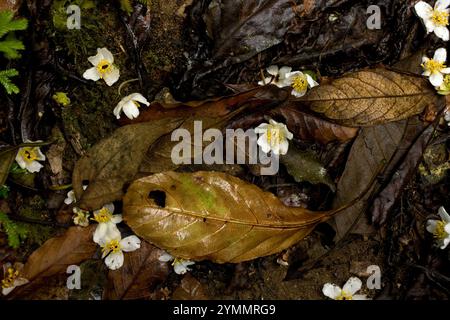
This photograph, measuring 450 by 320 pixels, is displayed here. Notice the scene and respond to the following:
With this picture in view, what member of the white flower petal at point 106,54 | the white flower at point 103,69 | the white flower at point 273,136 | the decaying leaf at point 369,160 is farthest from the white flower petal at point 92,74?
the decaying leaf at point 369,160

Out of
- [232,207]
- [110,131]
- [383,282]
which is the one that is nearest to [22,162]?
[110,131]

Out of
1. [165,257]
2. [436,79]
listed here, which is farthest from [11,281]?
[436,79]

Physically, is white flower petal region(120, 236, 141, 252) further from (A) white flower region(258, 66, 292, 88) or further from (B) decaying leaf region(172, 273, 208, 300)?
(A) white flower region(258, 66, 292, 88)

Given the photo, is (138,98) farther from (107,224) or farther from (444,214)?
(444,214)

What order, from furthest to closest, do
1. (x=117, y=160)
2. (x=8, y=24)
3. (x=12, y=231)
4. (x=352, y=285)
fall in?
(x=352, y=285) → (x=12, y=231) → (x=117, y=160) → (x=8, y=24)

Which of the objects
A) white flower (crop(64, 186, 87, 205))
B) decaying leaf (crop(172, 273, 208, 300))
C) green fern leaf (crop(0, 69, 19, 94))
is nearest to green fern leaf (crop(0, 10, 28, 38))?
green fern leaf (crop(0, 69, 19, 94))

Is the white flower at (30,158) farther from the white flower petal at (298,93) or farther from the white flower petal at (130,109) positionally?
the white flower petal at (298,93)
